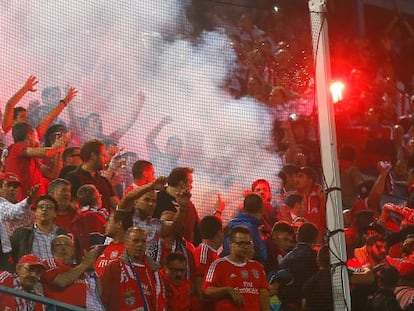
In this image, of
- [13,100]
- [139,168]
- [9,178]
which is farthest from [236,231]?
[13,100]

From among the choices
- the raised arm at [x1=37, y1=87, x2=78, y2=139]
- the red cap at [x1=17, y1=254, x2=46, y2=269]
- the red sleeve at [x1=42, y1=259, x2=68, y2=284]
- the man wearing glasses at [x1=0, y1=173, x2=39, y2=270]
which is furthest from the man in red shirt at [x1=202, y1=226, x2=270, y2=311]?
the raised arm at [x1=37, y1=87, x2=78, y2=139]

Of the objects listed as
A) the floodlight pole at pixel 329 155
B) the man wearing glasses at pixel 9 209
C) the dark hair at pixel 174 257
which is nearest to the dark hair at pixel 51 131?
the man wearing glasses at pixel 9 209

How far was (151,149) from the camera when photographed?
6094 mm

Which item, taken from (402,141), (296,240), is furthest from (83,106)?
(402,141)

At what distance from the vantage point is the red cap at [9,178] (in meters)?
5.18

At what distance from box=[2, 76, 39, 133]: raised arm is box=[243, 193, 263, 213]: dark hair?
167 centimetres

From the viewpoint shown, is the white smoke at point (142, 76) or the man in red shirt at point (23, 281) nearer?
the man in red shirt at point (23, 281)

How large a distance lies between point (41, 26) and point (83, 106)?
2.45ft

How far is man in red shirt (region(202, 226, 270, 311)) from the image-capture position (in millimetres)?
4867

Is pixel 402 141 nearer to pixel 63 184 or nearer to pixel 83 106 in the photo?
pixel 83 106

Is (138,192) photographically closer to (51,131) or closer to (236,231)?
(236,231)

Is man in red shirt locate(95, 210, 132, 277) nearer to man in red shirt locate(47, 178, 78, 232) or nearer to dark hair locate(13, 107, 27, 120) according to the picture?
man in red shirt locate(47, 178, 78, 232)

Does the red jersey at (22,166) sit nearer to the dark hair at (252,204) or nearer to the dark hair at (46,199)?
the dark hair at (46,199)

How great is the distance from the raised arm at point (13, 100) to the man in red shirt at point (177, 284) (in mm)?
1573
